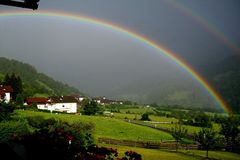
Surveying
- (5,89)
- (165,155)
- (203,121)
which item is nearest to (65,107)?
(5,89)

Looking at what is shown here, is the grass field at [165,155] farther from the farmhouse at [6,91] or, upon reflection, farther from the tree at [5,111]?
the farmhouse at [6,91]

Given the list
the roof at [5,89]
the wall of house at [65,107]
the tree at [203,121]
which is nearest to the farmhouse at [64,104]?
the wall of house at [65,107]

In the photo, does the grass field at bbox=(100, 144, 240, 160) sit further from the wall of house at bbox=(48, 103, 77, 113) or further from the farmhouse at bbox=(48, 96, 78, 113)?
the farmhouse at bbox=(48, 96, 78, 113)

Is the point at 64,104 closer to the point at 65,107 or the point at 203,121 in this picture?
the point at 65,107

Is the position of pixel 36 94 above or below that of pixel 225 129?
above

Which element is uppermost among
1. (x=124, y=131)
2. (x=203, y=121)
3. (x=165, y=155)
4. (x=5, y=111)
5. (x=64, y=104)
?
(x=64, y=104)

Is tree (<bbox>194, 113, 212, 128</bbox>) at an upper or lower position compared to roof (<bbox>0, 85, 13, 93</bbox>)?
lower

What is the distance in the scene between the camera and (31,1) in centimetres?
465

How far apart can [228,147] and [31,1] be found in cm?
5494

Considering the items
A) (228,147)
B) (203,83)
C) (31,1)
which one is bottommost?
(228,147)

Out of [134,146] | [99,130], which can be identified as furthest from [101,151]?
[99,130]

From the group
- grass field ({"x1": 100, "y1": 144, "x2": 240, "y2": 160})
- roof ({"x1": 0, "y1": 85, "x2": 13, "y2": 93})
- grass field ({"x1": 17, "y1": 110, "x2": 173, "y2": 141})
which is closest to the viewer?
grass field ({"x1": 100, "y1": 144, "x2": 240, "y2": 160})

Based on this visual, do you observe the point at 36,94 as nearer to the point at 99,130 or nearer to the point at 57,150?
the point at 99,130

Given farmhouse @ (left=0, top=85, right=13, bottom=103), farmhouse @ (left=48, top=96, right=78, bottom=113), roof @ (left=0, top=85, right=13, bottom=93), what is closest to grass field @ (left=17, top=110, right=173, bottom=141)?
farmhouse @ (left=0, top=85, right=13, bottom=103)
